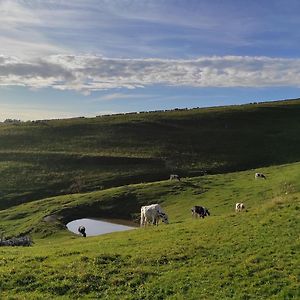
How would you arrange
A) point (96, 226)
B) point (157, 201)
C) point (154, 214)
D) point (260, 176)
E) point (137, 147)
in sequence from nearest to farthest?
point (154, 214)
point (96, 226)
point (157, 201)
point (260, 176)
point (137, 147)

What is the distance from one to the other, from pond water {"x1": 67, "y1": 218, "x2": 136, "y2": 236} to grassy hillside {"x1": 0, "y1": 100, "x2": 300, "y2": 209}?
56.9 ft

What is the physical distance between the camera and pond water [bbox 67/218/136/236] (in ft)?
146

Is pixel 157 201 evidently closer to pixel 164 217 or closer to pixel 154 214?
pixel 154 214

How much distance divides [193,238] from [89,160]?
56674 millimetres

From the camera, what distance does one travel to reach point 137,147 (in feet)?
293

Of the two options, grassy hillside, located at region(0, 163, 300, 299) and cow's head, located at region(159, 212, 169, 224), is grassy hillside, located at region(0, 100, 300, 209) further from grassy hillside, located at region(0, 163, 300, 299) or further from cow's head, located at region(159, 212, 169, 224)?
grassy hillside, located at region(0, 163, 300, 299)

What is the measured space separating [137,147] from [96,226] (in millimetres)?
43151

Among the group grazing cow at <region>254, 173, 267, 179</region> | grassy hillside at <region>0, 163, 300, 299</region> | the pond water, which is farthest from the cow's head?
grazing cow at <region>254, 173, 267, 179</region>

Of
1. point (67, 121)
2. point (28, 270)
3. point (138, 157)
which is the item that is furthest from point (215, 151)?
point (28, 270)

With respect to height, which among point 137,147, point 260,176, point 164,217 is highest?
point 137,147

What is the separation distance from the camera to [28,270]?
19797 mm

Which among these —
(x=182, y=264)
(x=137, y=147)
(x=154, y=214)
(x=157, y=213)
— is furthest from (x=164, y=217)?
(x=137, y=147)

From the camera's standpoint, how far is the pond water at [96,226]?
44.5 m

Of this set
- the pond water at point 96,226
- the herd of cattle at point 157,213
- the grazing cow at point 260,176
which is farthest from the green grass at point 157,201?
the herd of cattle at point 157,213
